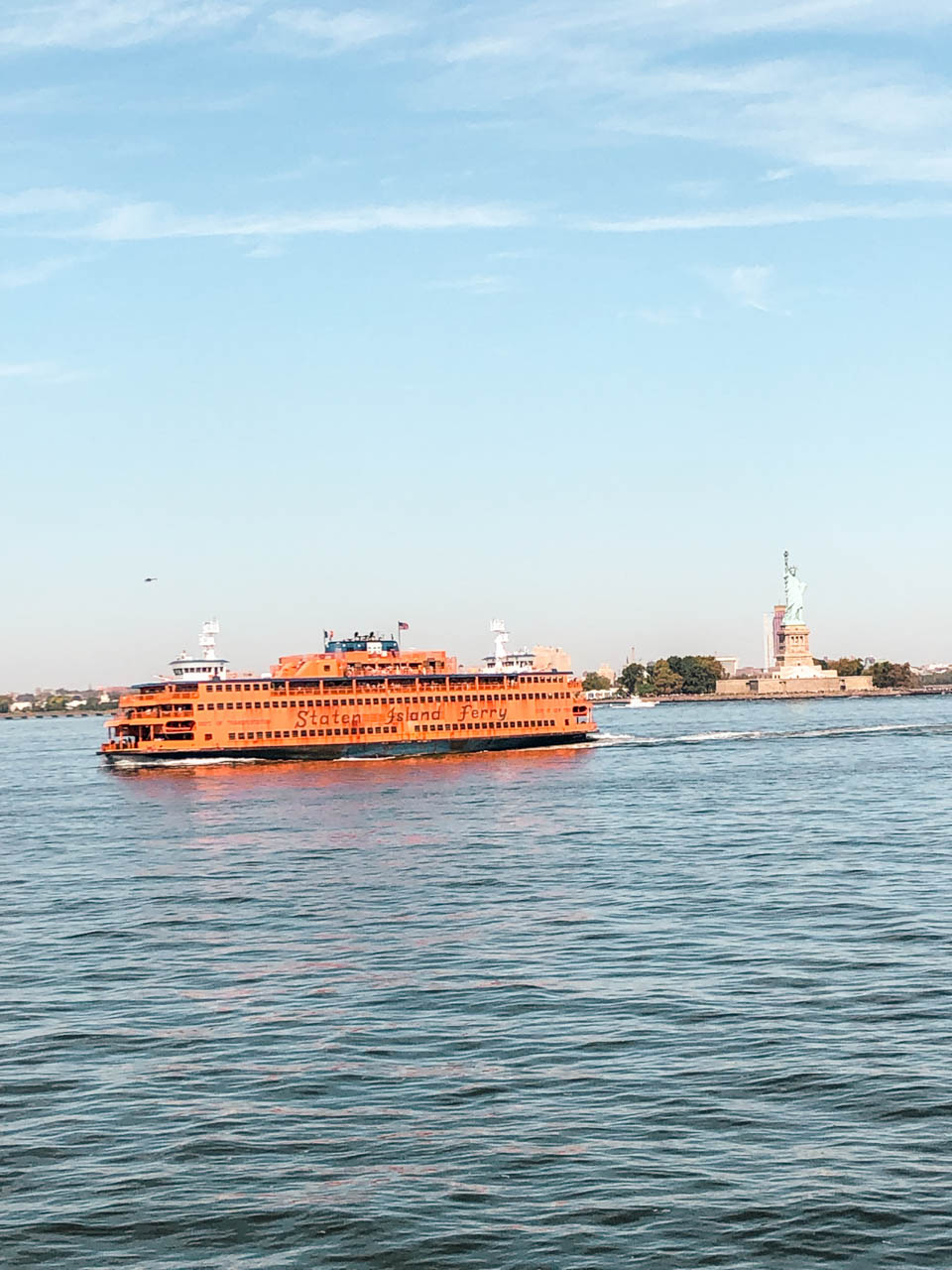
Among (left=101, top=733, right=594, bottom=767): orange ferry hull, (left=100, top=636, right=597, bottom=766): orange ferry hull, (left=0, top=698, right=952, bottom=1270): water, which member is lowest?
(left=0, top=698, right=952, bottom=1270): water

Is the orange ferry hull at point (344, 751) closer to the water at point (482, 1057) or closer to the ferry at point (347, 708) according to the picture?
Answer: the ferry at point (347, 708)

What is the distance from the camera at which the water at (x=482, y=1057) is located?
15625 millimetres

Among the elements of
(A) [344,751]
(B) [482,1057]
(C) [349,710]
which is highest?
(C) [349,710]

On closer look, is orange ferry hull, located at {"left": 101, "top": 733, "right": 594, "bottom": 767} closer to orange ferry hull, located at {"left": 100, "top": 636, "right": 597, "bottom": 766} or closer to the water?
orange ferry hull, located at {"left": 100, "top": 636, "right": 597, "bottom": 766}

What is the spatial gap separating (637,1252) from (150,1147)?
6.64m

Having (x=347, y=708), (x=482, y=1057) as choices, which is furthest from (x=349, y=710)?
(x=482, y=1057)

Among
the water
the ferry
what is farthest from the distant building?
the water

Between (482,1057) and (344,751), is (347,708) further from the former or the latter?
(482,1057)

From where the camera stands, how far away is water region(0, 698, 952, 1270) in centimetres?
1562

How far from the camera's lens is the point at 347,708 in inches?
4382

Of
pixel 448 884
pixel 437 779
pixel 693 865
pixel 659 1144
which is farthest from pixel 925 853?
pixel 437 779

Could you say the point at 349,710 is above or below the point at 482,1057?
above

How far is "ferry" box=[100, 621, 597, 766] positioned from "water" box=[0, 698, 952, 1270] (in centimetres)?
5544

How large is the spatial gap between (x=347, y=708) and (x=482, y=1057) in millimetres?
89713
